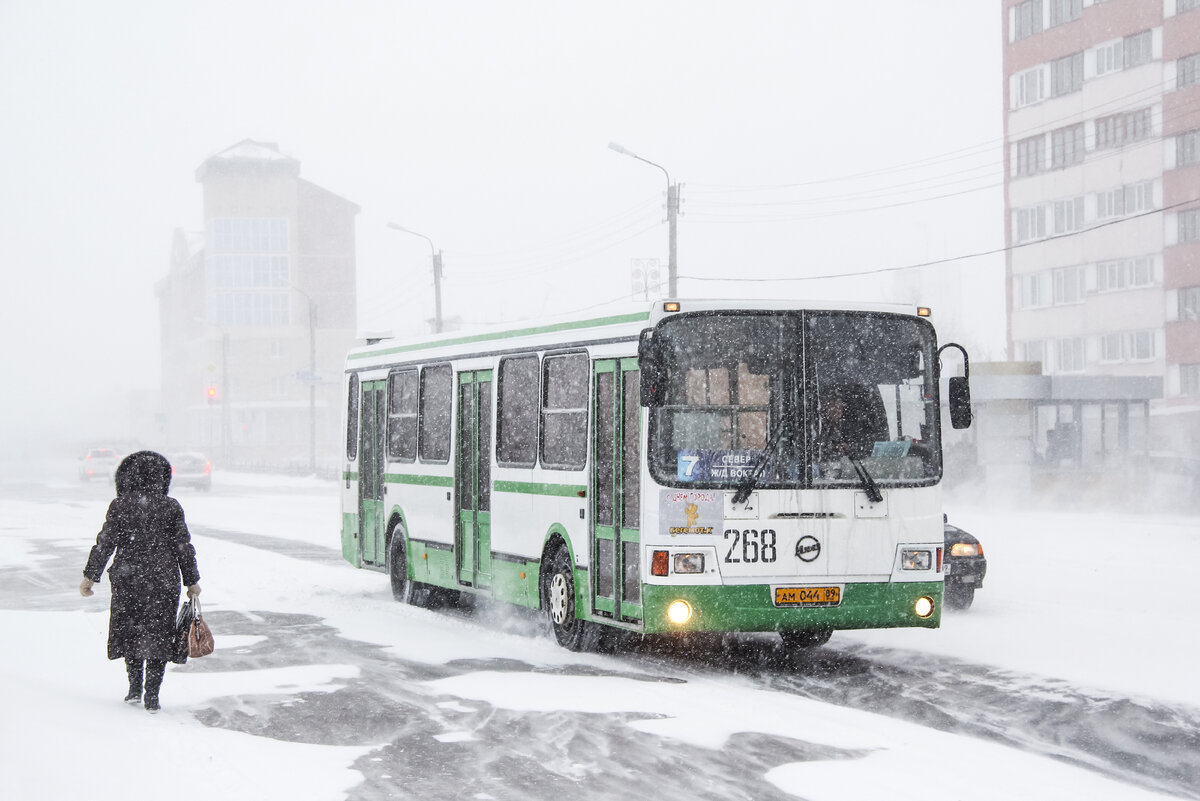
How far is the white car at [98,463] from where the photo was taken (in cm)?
6719

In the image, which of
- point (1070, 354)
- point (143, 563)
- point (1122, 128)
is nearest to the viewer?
point (143, 563)

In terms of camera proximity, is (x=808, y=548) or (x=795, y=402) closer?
(x=808, y=548)

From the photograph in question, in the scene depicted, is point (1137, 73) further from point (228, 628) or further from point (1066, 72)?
point (228, 628)

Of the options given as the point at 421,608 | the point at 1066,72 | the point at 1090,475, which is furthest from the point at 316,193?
the point at 421,608

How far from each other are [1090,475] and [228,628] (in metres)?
30.5

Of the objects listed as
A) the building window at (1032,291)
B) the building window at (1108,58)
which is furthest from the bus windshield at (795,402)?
the building window at (1032,291)

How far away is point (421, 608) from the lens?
17.7 meters

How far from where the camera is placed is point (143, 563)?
1030cm

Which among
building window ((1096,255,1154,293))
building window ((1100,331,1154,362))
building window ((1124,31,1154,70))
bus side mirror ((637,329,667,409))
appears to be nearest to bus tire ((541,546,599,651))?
bus side mirror ((637,329,667,409))

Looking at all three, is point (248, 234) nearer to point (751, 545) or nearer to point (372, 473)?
point (372, 473)

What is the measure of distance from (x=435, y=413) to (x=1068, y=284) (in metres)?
57.6

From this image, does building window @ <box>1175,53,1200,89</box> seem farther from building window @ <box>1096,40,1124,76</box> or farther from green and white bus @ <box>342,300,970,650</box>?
green and white bus @ <box>342,300,970,650</box>

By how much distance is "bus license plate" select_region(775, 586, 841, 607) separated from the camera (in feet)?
40.2

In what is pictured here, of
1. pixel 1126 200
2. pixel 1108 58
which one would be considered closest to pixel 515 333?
pixel 1126 200
